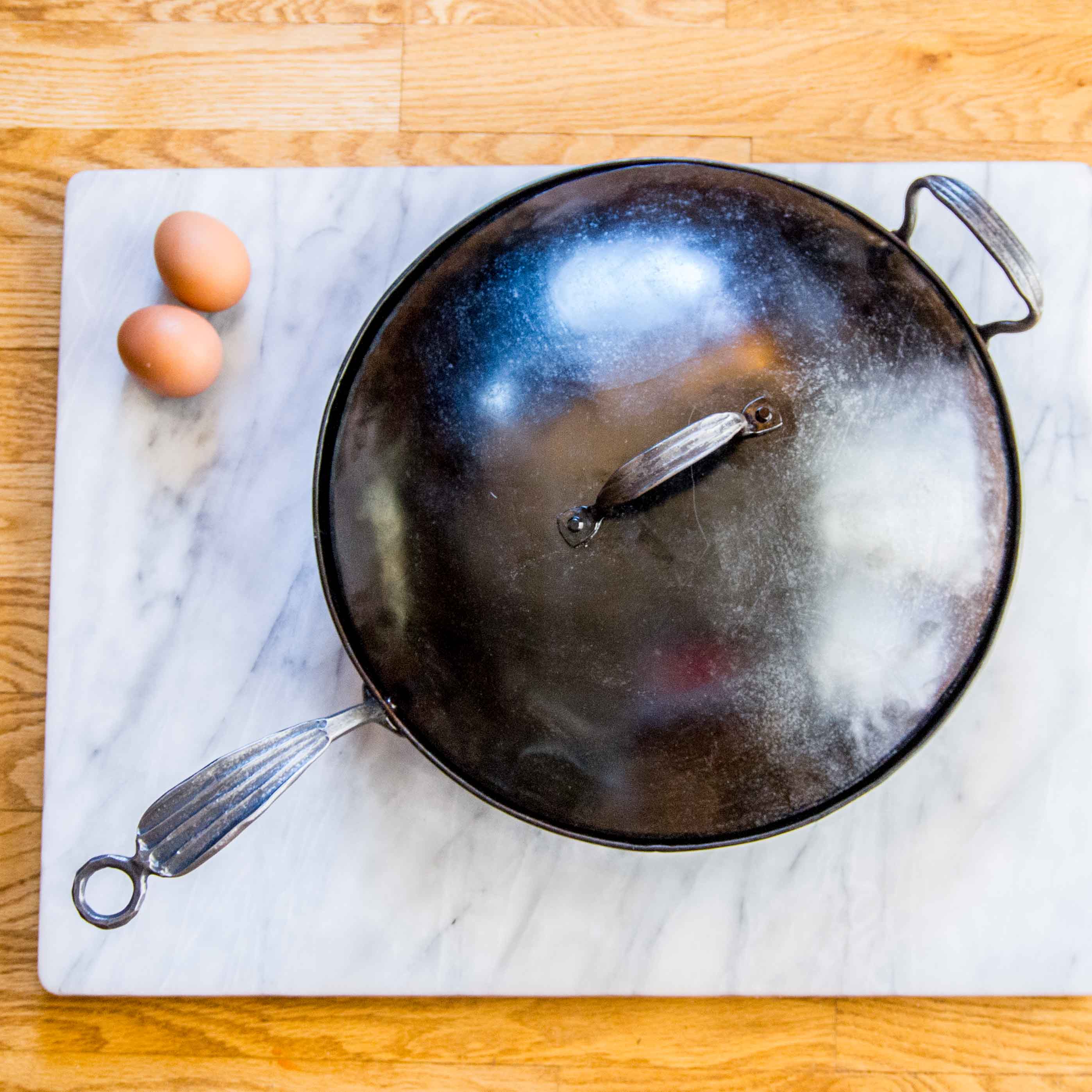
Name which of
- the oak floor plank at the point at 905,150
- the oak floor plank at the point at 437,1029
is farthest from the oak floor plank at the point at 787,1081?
the oak floor plank at the point at 905,150

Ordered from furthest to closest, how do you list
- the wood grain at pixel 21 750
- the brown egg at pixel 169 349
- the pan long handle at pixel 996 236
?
1. the wood grain at pixel 21 750
2. the brown egg at pixel 169 349
3. the pan long handle at pixel 996 236

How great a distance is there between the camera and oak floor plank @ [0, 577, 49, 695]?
957 mm

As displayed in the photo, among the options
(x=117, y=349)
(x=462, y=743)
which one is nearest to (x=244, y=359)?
(x=117, y=349)

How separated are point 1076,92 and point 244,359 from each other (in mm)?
865

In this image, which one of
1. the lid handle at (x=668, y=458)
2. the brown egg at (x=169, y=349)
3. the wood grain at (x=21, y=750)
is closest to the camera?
the lid handle at (x=668, y=458)

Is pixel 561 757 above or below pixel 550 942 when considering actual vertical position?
above

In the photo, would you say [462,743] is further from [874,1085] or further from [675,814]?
[874,1085]

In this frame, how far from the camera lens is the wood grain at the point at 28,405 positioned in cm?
97

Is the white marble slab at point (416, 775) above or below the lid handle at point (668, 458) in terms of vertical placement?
below

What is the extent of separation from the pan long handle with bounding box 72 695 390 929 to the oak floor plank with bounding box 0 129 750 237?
602 mm

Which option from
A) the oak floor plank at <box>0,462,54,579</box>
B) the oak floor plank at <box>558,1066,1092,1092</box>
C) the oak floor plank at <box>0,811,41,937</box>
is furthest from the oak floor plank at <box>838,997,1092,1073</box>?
the oak floor plank at <box>0,462,54,579</box>

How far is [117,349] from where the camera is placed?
0.91 metres

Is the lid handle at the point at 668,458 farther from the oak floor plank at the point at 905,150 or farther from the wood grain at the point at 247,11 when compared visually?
the wood grain at the point at 247,11

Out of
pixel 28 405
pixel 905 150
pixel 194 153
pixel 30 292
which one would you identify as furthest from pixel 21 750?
pixel 905 150
